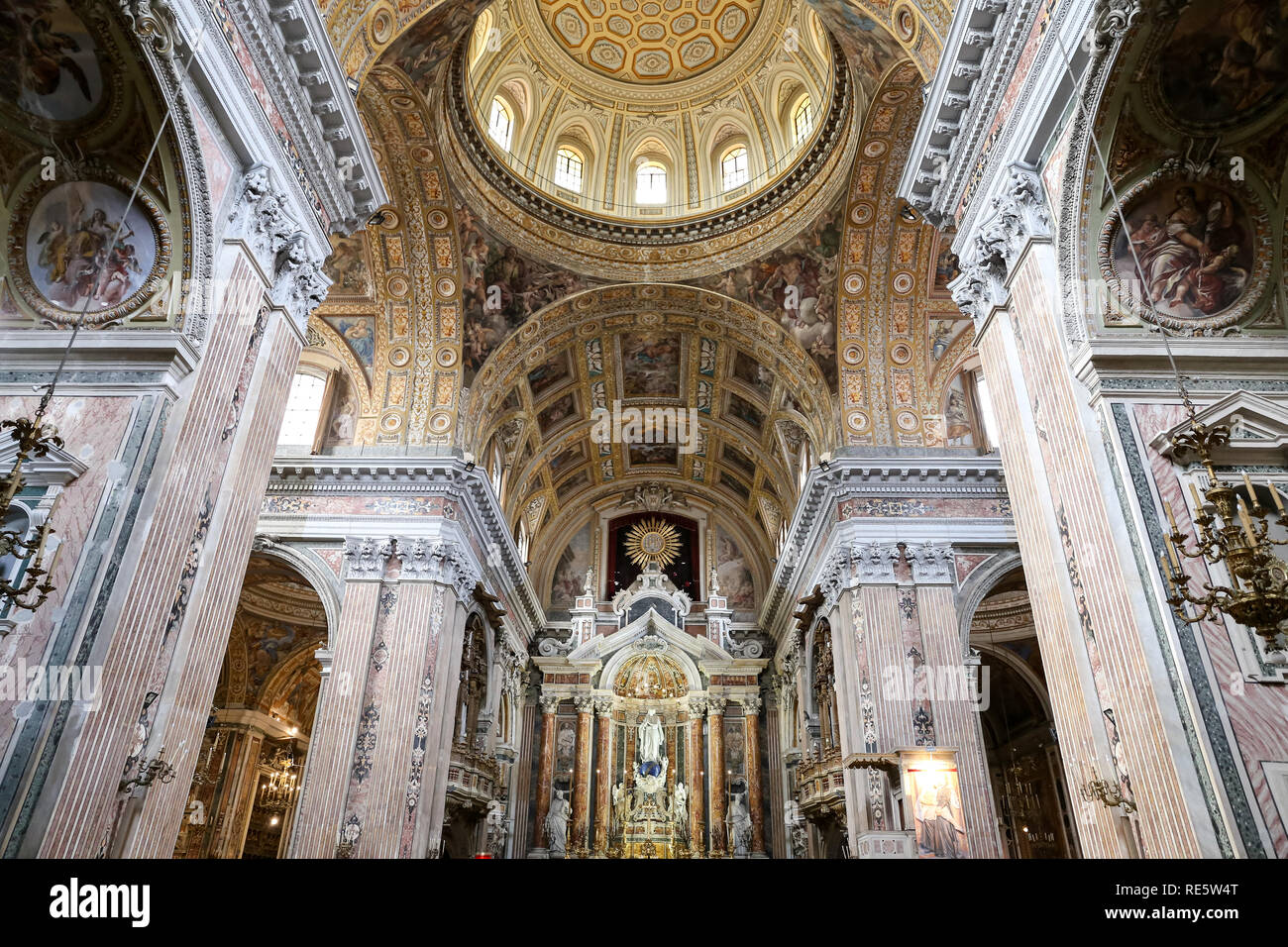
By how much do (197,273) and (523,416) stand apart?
559 inches

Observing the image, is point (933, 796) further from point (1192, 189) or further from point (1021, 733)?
point (1021, 733)

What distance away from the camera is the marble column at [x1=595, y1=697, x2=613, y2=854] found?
22.8m

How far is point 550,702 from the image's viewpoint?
24.9 m

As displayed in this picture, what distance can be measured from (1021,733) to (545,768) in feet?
44.9

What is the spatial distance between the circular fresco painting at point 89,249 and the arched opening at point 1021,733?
16232 mm

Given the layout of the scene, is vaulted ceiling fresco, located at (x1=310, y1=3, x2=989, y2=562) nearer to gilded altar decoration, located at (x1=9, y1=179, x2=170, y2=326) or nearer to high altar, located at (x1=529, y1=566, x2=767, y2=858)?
gilded altar decoration, located at (x1=9, y1=179, x2=170, y2=326)

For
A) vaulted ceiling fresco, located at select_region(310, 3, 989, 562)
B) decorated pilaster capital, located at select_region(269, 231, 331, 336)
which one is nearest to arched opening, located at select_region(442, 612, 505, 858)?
vaulted ceiling fresco, located at select_region(310, 3, 989, 562)

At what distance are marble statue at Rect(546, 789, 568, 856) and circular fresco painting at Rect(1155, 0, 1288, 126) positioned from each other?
21.9 m

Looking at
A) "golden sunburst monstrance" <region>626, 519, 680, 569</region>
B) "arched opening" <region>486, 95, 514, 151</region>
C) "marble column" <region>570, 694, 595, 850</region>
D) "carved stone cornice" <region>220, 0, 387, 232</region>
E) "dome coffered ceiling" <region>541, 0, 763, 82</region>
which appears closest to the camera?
"carved stone cornice" <region>220, 0, 387, 232</region>

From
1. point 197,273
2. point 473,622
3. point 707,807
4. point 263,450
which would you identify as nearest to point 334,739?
point 473,622

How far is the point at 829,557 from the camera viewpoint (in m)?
16.8
